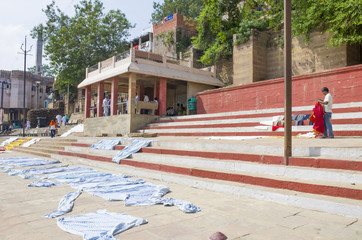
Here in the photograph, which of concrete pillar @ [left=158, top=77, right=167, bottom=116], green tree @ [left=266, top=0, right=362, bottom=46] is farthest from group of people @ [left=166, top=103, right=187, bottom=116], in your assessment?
green tree @ [left=266, top=0, right=362, bottom=46]

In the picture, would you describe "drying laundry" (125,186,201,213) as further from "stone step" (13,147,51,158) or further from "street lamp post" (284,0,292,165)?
"stone step" (13,147,51,158)

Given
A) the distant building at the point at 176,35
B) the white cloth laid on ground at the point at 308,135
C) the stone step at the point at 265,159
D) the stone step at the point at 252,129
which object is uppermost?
the distant building at the point at 176,35

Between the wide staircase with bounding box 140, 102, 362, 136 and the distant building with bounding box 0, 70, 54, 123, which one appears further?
the distant building with bounding box 0, 70, 54, 123

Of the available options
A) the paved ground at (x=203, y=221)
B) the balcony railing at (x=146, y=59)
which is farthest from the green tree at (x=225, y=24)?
the paved ground at (x=203, y=221)

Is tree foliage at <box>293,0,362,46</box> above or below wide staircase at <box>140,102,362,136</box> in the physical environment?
above

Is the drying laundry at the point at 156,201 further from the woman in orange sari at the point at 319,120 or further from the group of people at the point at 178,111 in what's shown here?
the group of people at the point at 178,111

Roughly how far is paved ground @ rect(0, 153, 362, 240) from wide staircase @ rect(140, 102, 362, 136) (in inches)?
174

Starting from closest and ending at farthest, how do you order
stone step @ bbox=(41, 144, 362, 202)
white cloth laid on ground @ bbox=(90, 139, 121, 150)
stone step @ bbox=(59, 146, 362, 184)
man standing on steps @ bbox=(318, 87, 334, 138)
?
stone step @ bbox=(41, 144, 362, 202) < stone step @ bbox=(59, 146, 362, 184) < man standing on steps @ bbox=(318, 87, 334, 138) < white cloth laid on ground @ bbox=(90, 139, 121, 150)

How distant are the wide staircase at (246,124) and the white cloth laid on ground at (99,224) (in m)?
5.89

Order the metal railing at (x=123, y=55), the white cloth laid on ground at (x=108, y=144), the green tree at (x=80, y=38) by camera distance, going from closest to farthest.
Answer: the white cloth laid on ground at (x=108, y=144)
the metal railing at (x=123, y=55)
the green tree at (x=80, y=38)

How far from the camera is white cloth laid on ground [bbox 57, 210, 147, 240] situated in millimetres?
2674

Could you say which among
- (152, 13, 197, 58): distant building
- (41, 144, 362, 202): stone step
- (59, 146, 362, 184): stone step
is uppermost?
(152, 13, 197, 58): distant building

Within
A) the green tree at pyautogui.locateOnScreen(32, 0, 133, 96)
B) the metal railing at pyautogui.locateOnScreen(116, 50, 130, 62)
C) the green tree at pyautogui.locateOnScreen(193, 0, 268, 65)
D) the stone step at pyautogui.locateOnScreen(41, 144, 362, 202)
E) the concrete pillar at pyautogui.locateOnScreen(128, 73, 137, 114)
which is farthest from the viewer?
the green tree at pyautogui.locateOnScreen(32, 0, 133, 96)

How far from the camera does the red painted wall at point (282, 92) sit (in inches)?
374
